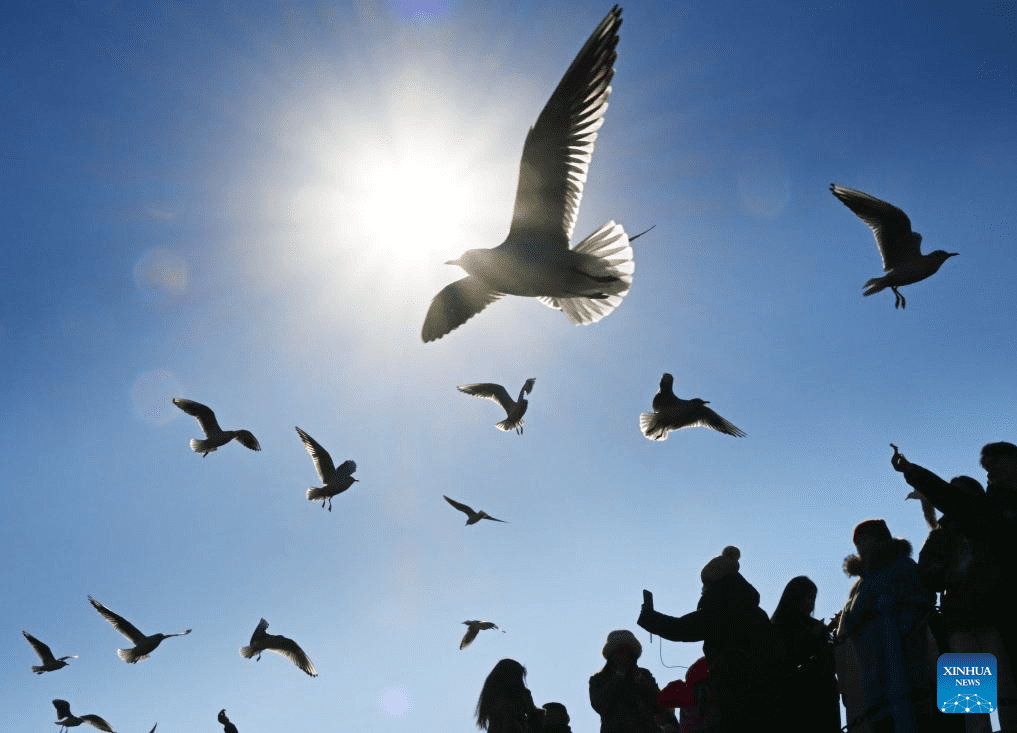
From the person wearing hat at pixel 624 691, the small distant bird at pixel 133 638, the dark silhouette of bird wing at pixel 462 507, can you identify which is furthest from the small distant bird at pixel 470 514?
the person wearing hat at pixel 624 691

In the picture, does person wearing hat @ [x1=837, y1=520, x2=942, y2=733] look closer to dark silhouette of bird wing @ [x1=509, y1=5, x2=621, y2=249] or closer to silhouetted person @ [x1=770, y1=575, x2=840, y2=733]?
silhouetted person @ [x1=770, y1=575, x2=840, y2=733]

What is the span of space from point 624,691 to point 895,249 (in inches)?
209

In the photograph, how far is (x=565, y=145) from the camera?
6973 millimetres

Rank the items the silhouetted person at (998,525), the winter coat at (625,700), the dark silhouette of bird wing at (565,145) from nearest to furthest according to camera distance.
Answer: the silhouetted person at (998,525) < the winter coat at (625,700) < the dark silhouette of bird wing at (565,145)

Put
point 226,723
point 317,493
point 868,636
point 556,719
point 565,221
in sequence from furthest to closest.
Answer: point 317,493, point 565,221, point 226,723, point 556,719, point 868,636

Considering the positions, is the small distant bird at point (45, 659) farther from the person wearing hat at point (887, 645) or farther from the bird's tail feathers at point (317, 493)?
the person wearing hat at point (887, 645)

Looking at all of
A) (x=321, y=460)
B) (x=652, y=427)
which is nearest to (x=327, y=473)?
(x=321, y=460)

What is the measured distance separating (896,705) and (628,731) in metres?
1.51

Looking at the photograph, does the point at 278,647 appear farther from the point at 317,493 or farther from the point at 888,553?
the point at 888,553

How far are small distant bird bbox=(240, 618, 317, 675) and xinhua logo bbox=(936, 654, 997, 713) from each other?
399 inches

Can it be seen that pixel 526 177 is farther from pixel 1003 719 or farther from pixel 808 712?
pixel 1003 719

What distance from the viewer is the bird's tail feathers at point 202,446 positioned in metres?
12.1

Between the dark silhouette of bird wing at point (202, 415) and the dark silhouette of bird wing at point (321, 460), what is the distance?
68.2 inches

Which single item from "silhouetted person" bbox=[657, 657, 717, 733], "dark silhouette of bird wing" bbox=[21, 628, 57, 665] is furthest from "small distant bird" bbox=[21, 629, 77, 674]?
"silhouetted person" bbox=[657, 657, 717, 733]
